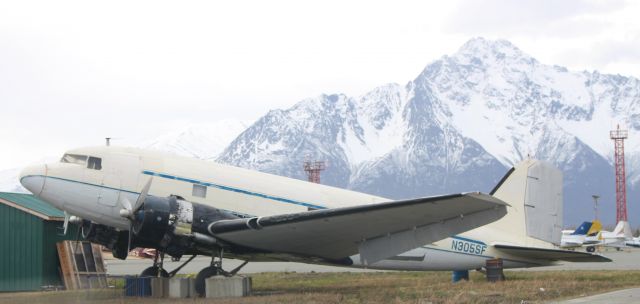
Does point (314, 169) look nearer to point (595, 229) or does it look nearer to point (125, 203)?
point (595, 229)

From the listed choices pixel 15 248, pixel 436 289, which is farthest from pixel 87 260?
pixel 436 289

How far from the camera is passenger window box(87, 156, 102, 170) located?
20203 millimetres

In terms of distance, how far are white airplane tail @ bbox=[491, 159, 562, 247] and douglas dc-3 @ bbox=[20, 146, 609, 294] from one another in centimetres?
80

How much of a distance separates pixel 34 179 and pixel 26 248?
6.35 m

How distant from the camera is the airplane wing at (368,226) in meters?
17.9

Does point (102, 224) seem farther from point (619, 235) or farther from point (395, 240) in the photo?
point (619, 235)

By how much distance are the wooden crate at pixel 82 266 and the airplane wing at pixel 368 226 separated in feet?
26.0

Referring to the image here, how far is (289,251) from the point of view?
66.7 feet

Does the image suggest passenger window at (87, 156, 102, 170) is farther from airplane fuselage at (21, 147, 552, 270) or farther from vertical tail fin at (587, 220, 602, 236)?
vertical tail fin at (587, 220, 602, 236)

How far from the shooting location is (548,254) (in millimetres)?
22844

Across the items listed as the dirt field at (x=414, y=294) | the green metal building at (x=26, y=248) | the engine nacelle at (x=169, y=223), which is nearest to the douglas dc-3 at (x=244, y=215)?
the engine nacelle at (x=169, y=223)

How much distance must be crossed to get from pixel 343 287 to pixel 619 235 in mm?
60559

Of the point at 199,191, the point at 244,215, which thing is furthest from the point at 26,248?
the point at 244,215

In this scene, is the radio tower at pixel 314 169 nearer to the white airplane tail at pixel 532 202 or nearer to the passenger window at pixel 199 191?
the white airplane tail at pixel 532 202
